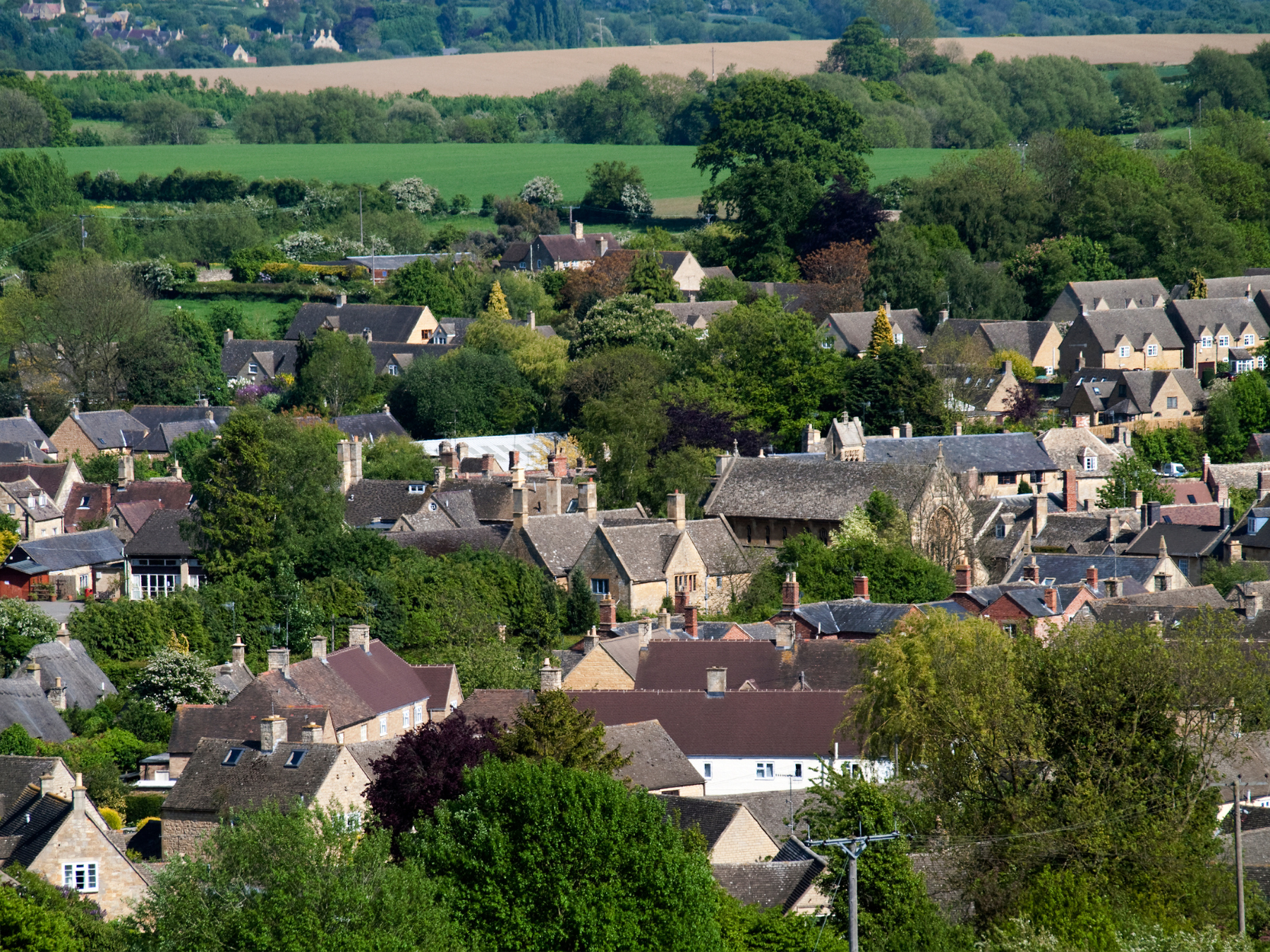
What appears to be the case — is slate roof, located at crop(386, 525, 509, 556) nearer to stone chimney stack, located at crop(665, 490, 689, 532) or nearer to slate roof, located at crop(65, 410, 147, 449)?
stone chimney stack, located at crop(665, 490, 689, 532)

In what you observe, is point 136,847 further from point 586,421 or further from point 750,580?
point 586,421

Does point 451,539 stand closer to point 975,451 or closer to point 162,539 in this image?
point 162,539

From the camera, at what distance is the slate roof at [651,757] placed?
41656mm

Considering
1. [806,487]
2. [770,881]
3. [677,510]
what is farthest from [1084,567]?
[770,881]

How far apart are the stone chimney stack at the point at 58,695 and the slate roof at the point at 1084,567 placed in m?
25.2

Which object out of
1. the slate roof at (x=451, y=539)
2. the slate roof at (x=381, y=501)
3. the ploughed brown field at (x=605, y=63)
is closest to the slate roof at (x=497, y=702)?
the slate roof at (x=451, y=539)

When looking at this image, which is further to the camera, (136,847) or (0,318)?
(0,318)

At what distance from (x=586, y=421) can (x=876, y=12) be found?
124227 millimetres

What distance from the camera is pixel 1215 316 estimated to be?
292ft

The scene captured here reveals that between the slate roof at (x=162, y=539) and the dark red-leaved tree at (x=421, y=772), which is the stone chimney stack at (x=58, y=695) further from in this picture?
the dark red-leaved tree at (x=421, y=772)

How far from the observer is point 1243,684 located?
1505 inches

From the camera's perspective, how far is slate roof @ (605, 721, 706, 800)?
137 ft

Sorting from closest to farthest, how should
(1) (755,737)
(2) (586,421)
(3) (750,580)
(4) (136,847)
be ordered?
(4) (136,847) → (1) (755,737) → (3) (750,580) → (2) (586,421)

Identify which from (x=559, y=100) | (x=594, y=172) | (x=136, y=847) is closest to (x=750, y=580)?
(x=136, y=847)
